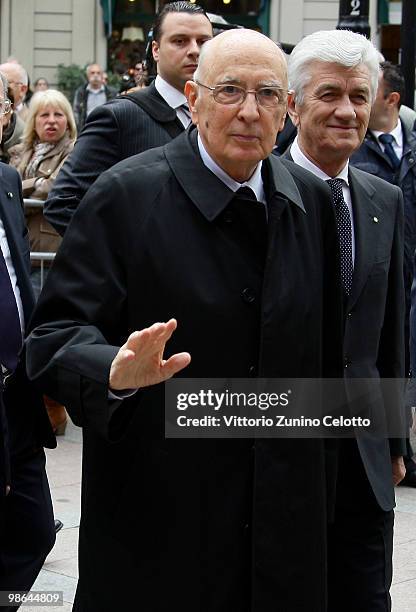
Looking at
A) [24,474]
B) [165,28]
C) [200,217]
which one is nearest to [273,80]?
[200,217]

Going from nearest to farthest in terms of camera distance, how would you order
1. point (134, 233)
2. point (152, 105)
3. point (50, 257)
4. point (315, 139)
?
point (134, 233) → point (315, 139) → point (152, 105) → point (50, 257)

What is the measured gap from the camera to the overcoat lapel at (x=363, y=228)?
4039mm

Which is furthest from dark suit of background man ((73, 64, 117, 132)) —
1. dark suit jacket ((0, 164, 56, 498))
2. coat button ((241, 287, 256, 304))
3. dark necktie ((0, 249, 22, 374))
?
coat button ((241, 287, 256, 304))

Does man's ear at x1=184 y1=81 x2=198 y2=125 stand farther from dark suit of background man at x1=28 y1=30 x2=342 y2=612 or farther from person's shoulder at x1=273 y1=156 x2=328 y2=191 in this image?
person's shoulder at x1=273 y1=156 x2=328 y2=191

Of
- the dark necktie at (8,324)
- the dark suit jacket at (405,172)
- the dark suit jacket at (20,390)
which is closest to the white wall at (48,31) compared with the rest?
the dark suit jacket at (405,172)

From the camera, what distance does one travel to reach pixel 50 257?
8.97 meters

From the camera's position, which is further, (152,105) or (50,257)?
(50,257)

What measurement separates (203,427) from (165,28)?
2.81m

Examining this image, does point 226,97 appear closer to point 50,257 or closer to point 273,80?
point 273,80

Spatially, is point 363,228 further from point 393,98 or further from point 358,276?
point 393,98

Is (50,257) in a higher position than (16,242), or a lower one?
lower

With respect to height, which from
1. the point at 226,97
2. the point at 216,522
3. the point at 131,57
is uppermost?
the point at 226,97

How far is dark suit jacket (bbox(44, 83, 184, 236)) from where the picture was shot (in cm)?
526

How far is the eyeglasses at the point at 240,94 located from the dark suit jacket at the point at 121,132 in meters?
1.92
